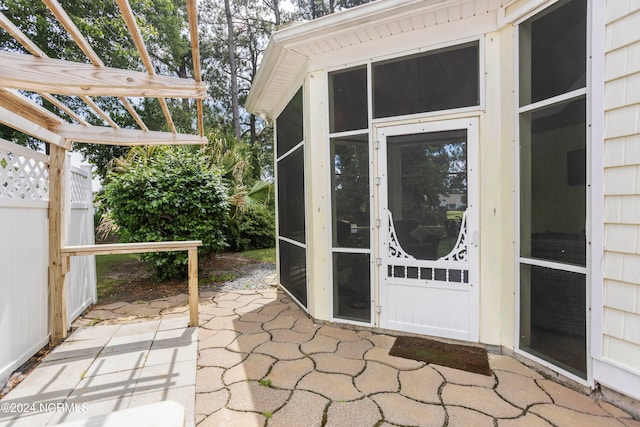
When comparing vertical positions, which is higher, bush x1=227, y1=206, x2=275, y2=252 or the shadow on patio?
bush x1=227, y1=206, x2=275, y2=252

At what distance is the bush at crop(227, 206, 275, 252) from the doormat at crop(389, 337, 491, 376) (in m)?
5.93

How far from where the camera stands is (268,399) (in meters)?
1.95

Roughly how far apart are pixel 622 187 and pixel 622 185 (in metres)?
0.01

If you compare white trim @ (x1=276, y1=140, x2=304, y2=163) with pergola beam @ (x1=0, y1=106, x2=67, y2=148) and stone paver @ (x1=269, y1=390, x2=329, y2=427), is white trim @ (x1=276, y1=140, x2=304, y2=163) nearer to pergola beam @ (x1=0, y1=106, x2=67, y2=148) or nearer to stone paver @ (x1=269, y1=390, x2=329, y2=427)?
pergola beam @ (x1=0, y1=106, x2=67, y2=148)

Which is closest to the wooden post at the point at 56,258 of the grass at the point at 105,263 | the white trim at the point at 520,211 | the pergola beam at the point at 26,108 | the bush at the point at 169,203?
the pergola beam at the point at 26,108

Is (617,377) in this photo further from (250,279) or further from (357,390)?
(250,279)

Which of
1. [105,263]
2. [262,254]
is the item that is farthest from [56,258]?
[262,254]

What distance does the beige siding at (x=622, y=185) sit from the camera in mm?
1706

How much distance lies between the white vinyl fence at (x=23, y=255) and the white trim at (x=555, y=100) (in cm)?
381

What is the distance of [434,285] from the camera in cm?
272

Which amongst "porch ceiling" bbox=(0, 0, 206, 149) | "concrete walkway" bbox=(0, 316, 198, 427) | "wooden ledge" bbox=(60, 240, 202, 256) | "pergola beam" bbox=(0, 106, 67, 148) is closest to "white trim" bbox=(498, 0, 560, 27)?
"porch ceiling" bbox=(0, 0, 206, 149)

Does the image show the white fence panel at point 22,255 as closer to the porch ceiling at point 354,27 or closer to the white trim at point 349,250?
the porch ceiling at point 354,27

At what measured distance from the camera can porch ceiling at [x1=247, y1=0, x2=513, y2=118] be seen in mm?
2385

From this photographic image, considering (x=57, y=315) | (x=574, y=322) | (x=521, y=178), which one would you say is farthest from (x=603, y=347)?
(x=57, y=315)
